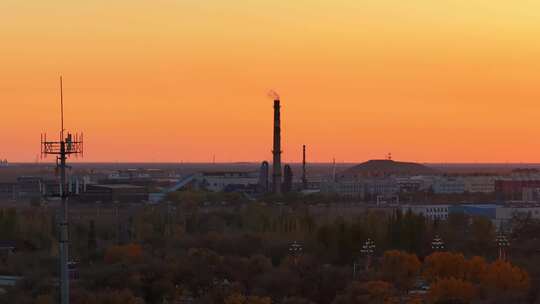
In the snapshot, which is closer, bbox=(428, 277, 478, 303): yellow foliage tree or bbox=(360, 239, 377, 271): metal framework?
bbox=(428, 277, 478, 303): yellow foliage tree

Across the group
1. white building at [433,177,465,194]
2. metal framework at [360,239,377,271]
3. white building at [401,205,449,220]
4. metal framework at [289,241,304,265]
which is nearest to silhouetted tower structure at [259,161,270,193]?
white building at [401,205,449,220]

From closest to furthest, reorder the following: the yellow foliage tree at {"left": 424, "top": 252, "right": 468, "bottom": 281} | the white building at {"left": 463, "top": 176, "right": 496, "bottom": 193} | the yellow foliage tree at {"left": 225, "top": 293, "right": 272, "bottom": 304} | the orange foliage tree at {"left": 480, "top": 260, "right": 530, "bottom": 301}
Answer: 1. the yellow foliage tree at {"left": 225, "top": 293, "right": 272, "bottom": 304}
2. the orange foliage tree at {"left": 480, "top": 260, "right": 530, "bottom": 301}
3. the yellow foliage tree at {"left": 424, "top": 252, "right": 468, "bottom": 281}
4. the white building at {"left": 463, "top": 176, "right": 496, "bottom": 193}

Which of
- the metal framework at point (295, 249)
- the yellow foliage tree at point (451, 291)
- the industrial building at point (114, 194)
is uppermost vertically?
the industrial building at point (114, 194)

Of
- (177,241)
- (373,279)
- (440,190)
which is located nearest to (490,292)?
(373,279)

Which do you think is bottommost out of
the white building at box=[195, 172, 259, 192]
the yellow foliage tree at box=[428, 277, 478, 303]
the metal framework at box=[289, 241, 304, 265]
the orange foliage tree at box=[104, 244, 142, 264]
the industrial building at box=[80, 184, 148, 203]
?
the yellow foliage tree at box=[428, 277, 478, 303]

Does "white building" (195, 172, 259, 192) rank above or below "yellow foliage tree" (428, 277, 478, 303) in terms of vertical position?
above

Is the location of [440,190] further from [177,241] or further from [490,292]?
[490,292]

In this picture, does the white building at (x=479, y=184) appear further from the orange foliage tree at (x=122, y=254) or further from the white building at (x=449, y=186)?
the orange foliage tree at (x=122, y=254)

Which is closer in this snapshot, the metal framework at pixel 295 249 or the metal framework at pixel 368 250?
the metal framework at pixel 368 250

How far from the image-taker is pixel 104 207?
5762 centimetres

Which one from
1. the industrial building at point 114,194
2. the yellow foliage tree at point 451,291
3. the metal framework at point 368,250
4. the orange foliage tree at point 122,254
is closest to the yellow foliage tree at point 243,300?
the yellow foliage tree at point 451,291

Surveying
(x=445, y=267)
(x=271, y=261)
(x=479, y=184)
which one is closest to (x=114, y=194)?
(x=479, y=184)

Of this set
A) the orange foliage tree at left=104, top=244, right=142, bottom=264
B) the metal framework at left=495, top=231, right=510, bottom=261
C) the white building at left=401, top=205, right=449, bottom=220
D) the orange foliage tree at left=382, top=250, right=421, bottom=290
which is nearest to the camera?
the orange foliage tree at left=382, top=250, right=421, bottom=290

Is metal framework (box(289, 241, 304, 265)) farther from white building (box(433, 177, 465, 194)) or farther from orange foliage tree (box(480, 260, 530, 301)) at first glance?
white building (box(433, 177, 465, 194))
